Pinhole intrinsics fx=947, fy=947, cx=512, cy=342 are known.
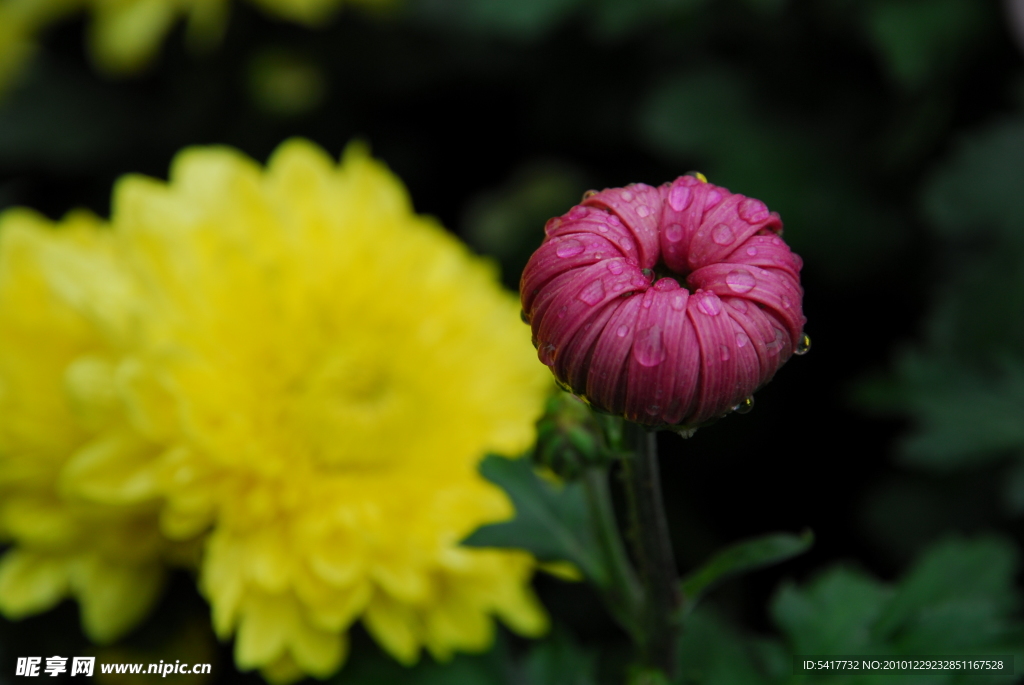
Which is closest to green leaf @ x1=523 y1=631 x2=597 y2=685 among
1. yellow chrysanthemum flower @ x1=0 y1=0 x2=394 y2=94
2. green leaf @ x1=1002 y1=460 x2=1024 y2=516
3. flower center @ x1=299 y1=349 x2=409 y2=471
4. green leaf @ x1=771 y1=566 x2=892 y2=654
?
green leaf @ x1=771 y1=566 x2=892 y2=654

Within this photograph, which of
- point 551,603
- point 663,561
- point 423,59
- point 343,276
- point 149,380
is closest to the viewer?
point 663,561

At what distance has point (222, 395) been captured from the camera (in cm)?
106

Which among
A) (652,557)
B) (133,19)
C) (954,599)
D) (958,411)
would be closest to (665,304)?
(652,557)

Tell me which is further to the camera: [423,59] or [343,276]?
[423,59]

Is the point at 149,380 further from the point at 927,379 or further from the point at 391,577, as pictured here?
the point at 927,379

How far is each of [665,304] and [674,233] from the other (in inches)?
2.9

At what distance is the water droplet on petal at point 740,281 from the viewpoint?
600mm

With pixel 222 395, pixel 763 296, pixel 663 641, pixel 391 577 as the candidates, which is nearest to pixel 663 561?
pixel 663 641

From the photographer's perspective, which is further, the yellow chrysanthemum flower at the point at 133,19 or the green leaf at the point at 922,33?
the yellow chrysanthemum flower at the point at 133,19

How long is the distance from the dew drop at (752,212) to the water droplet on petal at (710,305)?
0.26 ft

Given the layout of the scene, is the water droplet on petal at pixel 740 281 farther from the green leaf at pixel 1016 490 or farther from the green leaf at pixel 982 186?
the green leaf at pixel 982 186

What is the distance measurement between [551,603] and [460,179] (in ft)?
2.67

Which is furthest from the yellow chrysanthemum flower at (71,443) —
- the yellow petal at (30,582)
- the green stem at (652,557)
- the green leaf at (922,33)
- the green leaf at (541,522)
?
the green leaf at (922,33)

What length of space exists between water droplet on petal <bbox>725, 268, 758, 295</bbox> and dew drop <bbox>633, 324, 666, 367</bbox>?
0.06m
